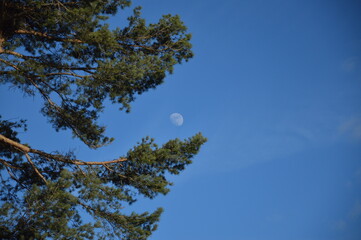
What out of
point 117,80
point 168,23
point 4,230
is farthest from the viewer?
point 168,23

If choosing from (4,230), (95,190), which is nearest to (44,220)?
(4,230)

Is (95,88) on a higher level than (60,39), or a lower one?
lower

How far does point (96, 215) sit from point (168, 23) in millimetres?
7126

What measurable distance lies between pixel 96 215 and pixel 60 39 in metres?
5.86

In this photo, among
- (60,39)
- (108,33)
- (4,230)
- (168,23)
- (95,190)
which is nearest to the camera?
(4,230)

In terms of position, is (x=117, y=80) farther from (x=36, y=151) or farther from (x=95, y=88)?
(x=36, y=151)

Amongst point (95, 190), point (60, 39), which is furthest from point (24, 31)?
point (95, 190)

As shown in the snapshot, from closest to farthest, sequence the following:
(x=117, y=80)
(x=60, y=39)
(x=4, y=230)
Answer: (x=4, y=230), (x=117, y=80), (x=60, y=39)

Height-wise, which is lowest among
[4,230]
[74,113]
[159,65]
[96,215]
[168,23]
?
[4,230]

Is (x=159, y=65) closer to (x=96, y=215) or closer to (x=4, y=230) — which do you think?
(x=96, y=215)

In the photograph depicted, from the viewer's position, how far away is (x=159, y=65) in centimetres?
912

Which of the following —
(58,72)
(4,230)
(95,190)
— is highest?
(58,72)

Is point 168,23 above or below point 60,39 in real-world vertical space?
above

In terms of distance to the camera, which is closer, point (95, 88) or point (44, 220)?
point (44, 220)
